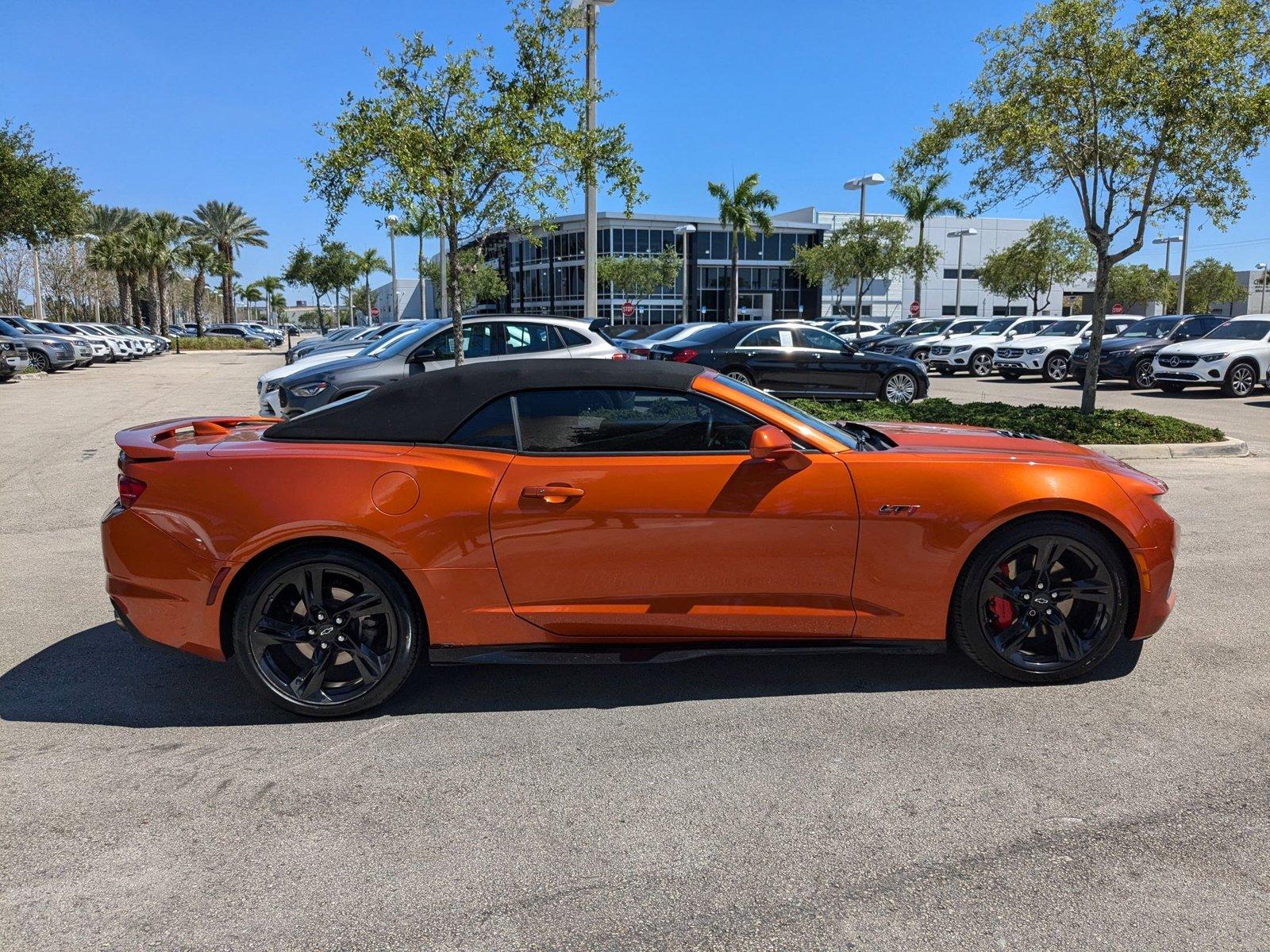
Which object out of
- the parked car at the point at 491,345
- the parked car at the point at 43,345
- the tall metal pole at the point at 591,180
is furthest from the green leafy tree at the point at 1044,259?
the parked car at the point at 43,345

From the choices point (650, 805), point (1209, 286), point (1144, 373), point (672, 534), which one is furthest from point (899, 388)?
point (1209, 286)

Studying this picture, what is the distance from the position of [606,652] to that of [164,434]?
7.54 feet

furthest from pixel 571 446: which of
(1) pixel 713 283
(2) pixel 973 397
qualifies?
(1) pixel 713 283

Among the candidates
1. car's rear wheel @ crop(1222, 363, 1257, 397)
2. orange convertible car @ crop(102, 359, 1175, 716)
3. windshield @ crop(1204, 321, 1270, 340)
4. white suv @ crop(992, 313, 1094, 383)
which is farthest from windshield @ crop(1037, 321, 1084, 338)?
orange convertible car @ crop(102, 359, 1175, 716)

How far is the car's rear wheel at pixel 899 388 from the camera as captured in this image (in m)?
17.0

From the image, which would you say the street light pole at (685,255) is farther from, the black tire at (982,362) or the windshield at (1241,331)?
the windshield at (1241,331)

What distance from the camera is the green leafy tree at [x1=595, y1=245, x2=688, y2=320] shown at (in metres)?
58.8

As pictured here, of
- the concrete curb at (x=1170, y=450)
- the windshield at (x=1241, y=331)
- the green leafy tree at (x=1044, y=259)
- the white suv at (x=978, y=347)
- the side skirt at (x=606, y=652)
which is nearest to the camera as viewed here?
the side skirt at (x=606, y=652)

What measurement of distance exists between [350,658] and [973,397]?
1786cm

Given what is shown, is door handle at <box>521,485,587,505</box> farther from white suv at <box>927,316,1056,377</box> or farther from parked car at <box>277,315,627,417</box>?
white suv at <box>927,316,1056,377</box>

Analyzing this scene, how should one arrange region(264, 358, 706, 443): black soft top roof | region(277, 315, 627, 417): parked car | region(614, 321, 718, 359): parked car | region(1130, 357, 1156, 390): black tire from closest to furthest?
region(264, 358, 706, 443): black soft top roof
region(277, 315, 627, 417): parked car
region(614, 321, 718, 359): parked car
region(1130, 357, 1156, 390): black tire

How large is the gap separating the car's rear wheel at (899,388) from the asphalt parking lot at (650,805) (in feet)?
40.8

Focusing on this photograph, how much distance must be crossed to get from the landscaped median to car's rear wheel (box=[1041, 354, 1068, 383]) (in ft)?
38.6

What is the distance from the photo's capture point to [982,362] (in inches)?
1055
